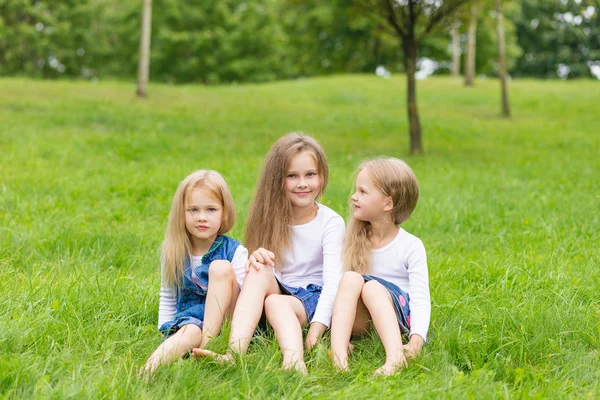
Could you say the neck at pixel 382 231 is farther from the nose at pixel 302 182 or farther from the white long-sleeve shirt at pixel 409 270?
the nose at pixel 302 182

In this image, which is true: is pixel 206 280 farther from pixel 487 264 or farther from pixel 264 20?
pixel 264 20

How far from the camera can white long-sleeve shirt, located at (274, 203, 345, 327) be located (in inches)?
139

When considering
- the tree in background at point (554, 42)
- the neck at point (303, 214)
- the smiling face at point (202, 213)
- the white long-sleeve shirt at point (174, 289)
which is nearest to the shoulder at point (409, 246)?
the neck at point (303, 214)

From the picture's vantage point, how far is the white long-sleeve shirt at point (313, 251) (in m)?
3.53

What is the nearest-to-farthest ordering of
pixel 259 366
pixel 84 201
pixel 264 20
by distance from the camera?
1. pixel 259 366
2. pixel 84 201
3. pixel 264 20

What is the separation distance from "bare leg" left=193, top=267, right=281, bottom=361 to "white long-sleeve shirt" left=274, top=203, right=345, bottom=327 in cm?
28

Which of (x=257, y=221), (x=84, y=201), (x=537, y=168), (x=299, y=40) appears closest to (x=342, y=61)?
(x=299, y=40)

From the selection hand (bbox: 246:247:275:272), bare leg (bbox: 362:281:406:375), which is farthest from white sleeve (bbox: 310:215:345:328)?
hand (bbox: 246:247:275:272)

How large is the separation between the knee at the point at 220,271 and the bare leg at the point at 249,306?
0.10m

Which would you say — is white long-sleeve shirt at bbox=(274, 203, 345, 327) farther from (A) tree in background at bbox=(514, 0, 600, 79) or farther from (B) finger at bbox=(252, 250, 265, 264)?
(A) tree in background at bbox=(514, 0, 600, 79)

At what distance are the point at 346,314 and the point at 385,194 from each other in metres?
0.65

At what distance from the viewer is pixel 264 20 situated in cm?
3406

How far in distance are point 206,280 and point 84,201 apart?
3.18 meters

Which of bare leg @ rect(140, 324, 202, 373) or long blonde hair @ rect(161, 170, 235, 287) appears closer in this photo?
bare leg @ rect(140, 324, 202, 373)
